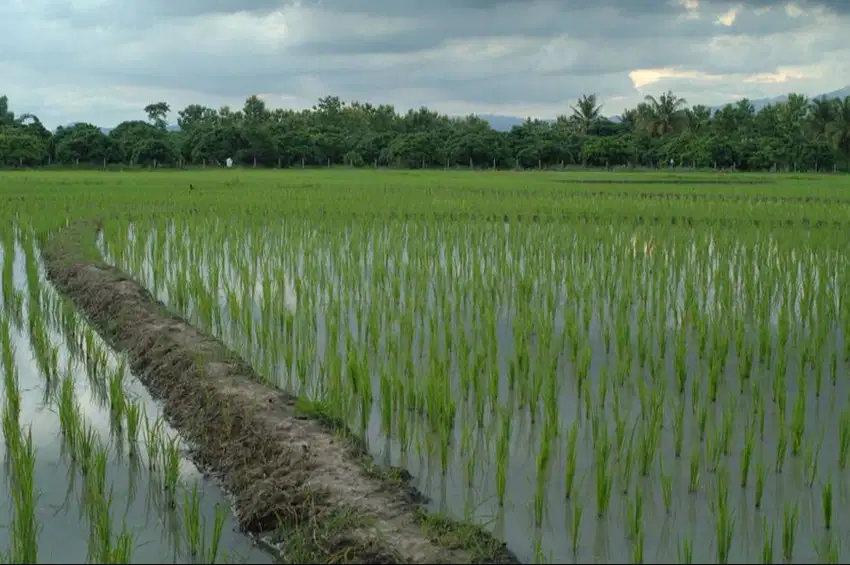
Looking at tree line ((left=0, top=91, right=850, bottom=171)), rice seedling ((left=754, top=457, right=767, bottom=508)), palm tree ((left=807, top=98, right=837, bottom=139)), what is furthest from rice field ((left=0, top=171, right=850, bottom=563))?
palm tree ((left=807, top=98, right=837, bottom=139))

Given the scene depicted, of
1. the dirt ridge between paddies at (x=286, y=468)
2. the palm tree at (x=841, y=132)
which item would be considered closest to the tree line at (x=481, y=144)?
the palm tree at (x=841, y=132)

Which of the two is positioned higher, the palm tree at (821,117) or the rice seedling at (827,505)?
the palm tree at (821,117)

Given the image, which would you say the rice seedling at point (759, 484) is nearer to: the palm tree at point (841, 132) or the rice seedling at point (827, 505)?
the rice seedling at point (827, 505)

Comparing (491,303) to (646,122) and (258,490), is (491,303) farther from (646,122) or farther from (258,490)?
(646,122)

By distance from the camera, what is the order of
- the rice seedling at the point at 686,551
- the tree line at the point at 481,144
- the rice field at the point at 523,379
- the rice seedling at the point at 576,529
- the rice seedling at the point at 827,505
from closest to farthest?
the rice seedling at the point at 686,551 < the rice seedling at the point at 576,529 < the rice seedling at the point at 827,505 < the rice field at the point at 523,379 < the tree line at the point at 481,144

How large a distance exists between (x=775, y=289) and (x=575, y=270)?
Answer: 159cm

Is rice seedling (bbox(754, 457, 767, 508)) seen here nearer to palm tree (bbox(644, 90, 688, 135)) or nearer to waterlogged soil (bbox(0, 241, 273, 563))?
waterlogged soil (bbox(0, 241, 273, 563))

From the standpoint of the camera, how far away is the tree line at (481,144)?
36.1 metres

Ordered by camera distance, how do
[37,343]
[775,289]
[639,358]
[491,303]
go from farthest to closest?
[775,289] → [491,303] → [37,343] → [639,358]

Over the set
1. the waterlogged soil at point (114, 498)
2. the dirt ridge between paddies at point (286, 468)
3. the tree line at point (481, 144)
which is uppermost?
the tree line at point (481, 144)

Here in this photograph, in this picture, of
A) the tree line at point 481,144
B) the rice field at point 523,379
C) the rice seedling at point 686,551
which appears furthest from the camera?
the tree line at point 481,144

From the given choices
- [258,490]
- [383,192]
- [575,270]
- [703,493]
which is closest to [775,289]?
[575,270]

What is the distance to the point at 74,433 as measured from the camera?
3.41m

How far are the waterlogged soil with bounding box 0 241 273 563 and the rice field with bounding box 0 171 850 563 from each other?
16 millimetres
